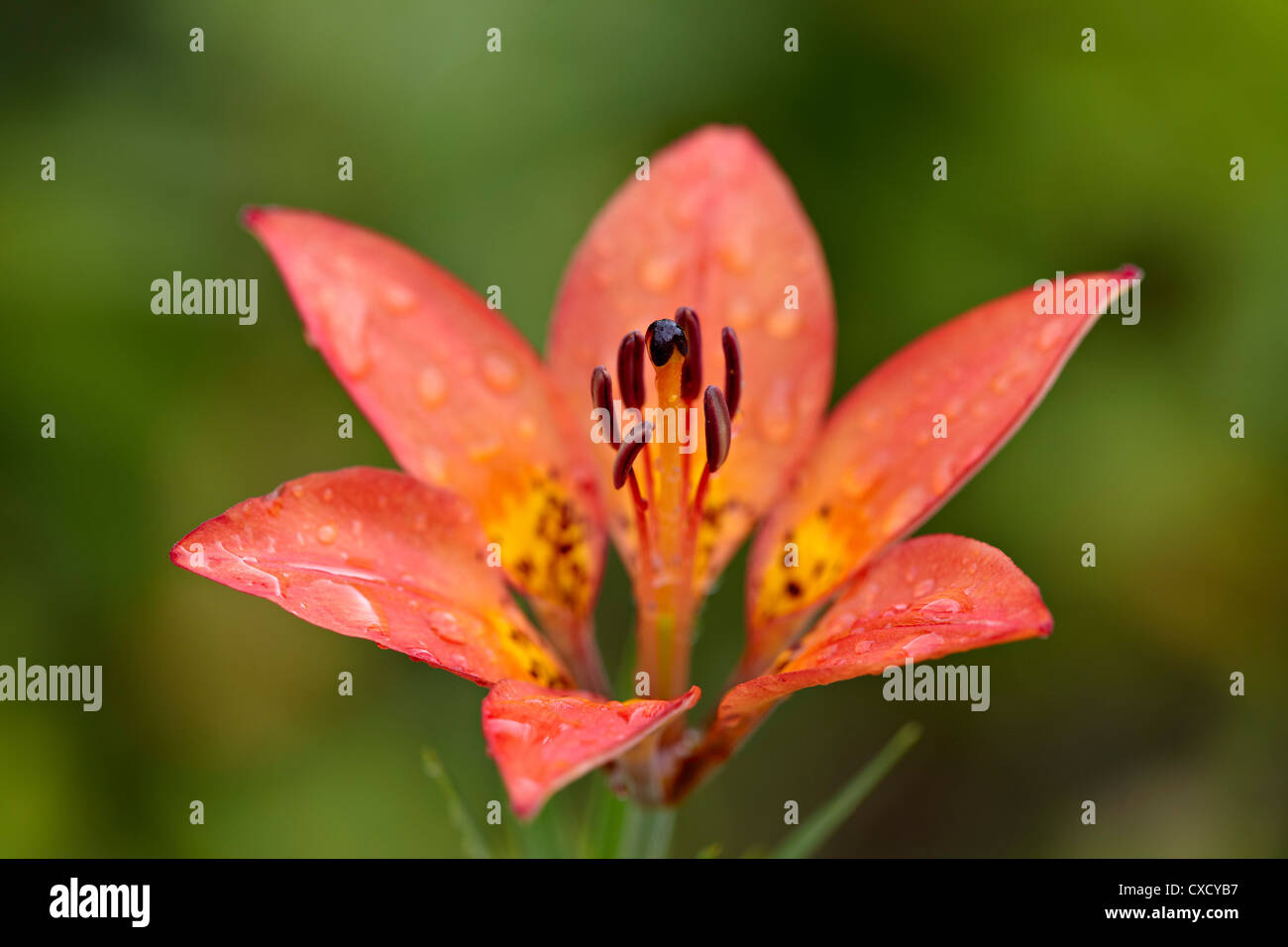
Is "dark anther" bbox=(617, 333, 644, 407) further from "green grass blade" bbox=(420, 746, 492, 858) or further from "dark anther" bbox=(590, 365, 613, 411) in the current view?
"green grass blade" bbox=(420, 746, 492, 858)

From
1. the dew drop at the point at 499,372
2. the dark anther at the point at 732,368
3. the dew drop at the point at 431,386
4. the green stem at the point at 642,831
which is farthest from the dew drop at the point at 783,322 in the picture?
the green stem at the point at 642,831

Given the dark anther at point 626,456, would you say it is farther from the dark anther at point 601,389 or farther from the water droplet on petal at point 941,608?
the water droplet on petal at point 941,608

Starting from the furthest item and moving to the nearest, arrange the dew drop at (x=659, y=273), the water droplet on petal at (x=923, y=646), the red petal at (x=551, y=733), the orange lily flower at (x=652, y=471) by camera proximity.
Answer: the dew drop at (x=659, y=273) → the orange lily flower at (x=652, y=471) → the water droplet on petal at (x=923, y=646) → the red petal at (x=551, y=733)

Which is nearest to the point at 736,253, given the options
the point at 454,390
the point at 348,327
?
the point at 454,390

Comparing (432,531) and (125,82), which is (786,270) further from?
(125,82)

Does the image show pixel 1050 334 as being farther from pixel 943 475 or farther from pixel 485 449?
pixel 485 449

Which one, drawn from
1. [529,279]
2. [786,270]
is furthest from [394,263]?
[529,279]

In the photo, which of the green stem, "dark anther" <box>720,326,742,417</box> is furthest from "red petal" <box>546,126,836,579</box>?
the green stem
